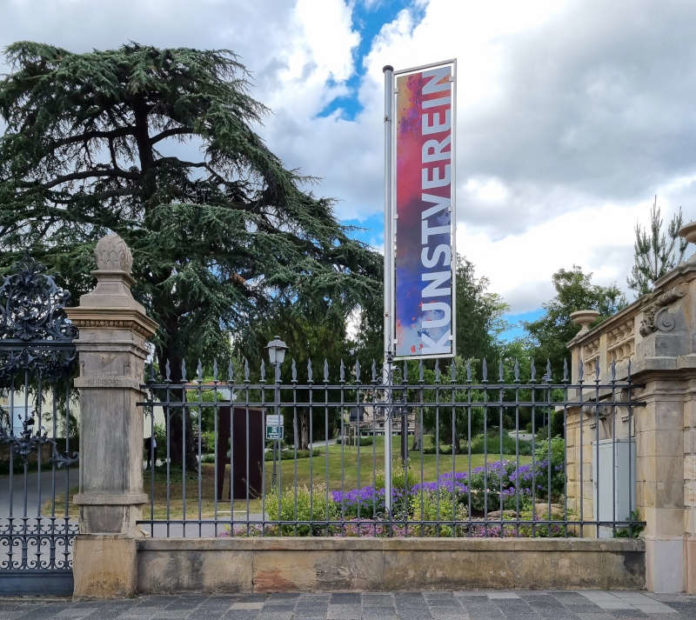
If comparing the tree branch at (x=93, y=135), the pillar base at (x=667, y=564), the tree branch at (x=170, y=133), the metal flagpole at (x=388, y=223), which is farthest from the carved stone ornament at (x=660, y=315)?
the tree branch at (x=93, y=135)

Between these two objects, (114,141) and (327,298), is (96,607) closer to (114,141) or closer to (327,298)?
(327,298)

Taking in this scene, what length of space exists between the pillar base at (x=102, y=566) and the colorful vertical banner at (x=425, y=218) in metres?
4.23

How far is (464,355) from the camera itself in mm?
37688

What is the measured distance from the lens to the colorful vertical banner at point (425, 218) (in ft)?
32.6

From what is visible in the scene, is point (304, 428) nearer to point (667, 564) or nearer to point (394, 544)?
point (394, 544)

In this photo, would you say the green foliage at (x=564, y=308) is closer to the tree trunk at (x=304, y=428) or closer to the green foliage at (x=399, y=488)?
the tree trunk at (x=304, y=428)

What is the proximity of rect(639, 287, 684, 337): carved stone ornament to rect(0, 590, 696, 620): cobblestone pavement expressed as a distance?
2638 millimetres

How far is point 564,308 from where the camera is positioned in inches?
1654

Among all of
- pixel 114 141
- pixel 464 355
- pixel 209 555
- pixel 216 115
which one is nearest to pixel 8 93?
pixel 114 141

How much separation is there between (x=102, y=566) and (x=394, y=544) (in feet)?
9.58

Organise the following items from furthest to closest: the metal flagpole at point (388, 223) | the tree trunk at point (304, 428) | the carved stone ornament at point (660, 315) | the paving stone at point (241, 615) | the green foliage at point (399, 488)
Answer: the tree trunk at point (304, 428) < the metal flagpole at point (388, 223) < the green foliage at point (399, 488) < the carved stone ornament at point (660, 315) < the paving stone at point (241, 615)

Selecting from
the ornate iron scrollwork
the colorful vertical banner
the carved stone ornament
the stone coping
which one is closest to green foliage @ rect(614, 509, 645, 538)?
the stone coping

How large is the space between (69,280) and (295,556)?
1529 cm

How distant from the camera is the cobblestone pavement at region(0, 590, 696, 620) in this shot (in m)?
6.68
